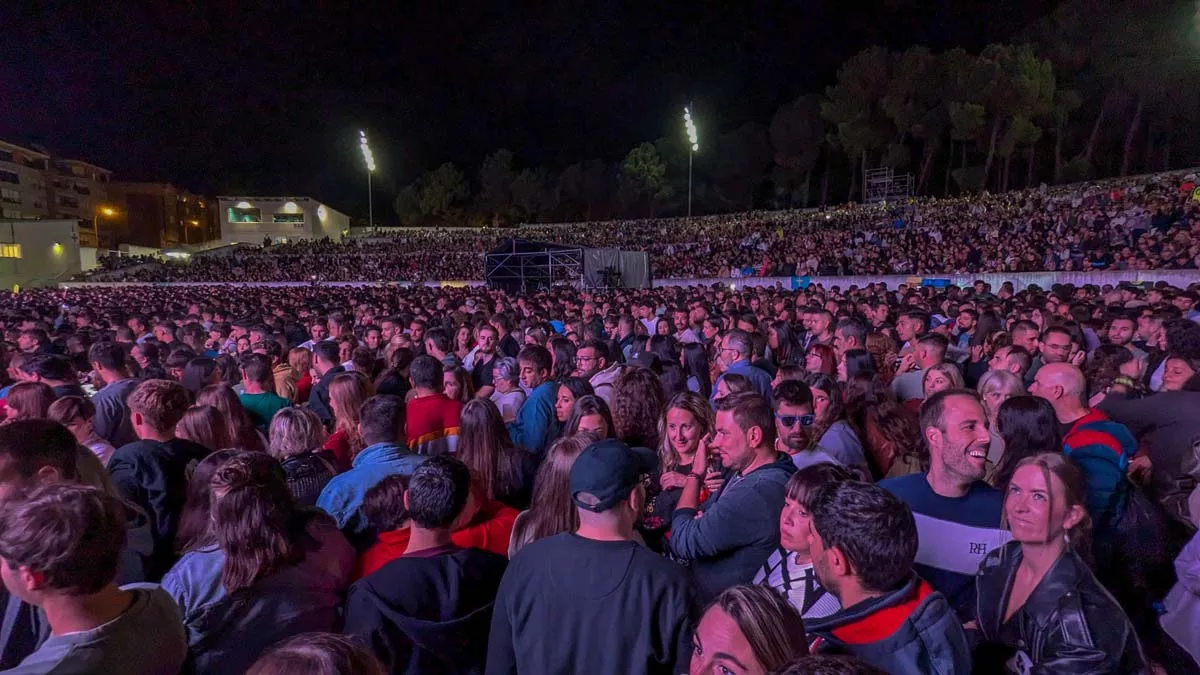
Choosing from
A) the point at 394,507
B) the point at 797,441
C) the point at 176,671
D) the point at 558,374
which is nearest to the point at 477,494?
the point at 394,507

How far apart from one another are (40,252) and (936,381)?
54.4 m

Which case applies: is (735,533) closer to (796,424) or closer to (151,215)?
(796,424)

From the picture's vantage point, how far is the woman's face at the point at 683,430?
144 inches

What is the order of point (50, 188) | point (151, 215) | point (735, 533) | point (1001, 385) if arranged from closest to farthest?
1. point (735, 533)
2. point (1001, 385)
3. point (50, 188)
4. point (151, 215)

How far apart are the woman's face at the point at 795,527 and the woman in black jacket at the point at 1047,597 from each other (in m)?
0.62

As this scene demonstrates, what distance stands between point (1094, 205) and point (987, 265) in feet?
20.6

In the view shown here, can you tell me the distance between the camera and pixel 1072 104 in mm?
38188

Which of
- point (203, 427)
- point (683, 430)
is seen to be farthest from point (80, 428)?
point (683, 430)

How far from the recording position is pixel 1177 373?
4445 millimetres

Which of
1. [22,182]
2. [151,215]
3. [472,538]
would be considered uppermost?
[22,182]

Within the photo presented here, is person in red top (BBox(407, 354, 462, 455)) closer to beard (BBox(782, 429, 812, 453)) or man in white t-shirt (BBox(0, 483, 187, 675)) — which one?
beard (BBox(782, 429, 812, 453))

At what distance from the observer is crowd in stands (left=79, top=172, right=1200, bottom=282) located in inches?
731

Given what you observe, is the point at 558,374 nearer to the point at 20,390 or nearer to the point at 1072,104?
the point at 20,390

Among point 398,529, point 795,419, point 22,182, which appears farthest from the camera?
point 22,182
